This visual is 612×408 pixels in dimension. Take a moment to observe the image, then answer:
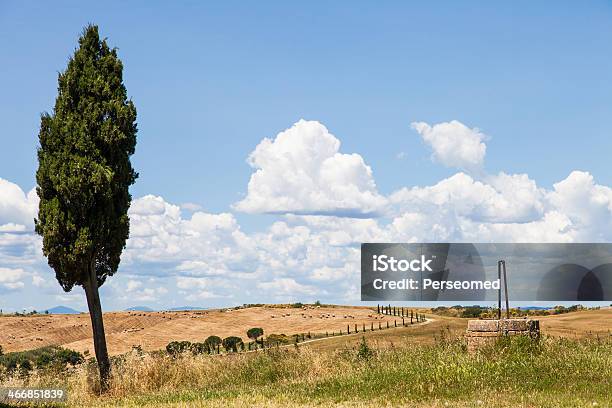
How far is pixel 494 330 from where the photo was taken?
20.6 m

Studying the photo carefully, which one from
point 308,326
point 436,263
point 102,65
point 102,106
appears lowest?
point 308,326

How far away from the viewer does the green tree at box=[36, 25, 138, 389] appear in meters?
22.2

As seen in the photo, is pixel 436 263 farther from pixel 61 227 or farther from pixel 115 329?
pixel 115 329

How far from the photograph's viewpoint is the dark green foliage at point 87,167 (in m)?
22.2

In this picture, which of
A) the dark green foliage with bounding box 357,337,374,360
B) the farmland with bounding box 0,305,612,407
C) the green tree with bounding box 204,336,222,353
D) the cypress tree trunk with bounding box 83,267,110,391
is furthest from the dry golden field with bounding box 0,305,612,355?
the farmland with bounding box 0,305,612,407

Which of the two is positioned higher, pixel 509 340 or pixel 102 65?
pixel 102 65

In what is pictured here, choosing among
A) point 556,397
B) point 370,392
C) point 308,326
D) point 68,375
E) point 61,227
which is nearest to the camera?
point 556,397

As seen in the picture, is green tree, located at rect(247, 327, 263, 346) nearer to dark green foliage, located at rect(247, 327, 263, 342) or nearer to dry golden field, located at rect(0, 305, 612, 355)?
dark green foliage, located at rect(247, 327, 263, 342)

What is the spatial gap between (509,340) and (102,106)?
14690 mm

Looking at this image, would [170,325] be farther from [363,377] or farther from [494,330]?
[363,377]

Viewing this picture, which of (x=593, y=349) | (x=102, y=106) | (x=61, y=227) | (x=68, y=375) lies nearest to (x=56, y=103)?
(x=102, y=106)

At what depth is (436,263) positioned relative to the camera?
97.2 feet

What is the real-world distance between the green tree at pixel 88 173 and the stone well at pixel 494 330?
1169 cm

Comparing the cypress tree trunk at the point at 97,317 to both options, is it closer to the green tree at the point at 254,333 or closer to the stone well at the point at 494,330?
the stone well at the point at 494,330
